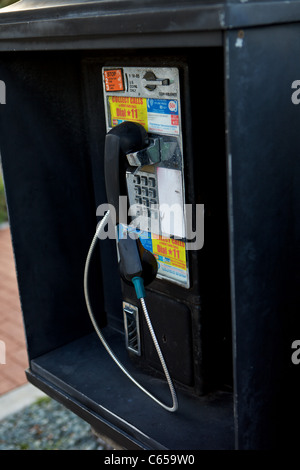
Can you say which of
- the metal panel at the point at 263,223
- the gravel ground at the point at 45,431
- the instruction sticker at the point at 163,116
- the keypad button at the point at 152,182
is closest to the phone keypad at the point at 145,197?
the keypad button at the point at 152,182

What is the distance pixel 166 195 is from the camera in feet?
4.44

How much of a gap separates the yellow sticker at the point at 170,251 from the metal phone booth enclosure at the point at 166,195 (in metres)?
0.01

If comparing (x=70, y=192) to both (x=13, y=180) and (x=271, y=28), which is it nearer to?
(x=13, y=180)

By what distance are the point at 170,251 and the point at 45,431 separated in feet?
5.14

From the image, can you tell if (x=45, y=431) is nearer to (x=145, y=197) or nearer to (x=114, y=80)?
(x=145, y=197)

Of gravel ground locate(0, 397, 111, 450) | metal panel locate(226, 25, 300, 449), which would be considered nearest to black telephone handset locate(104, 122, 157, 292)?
metal panel locate(226, 25, 300, 449)

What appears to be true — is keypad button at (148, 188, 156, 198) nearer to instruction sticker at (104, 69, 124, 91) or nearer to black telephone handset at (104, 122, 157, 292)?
black telephone handset at (104, 122, 157, 292)

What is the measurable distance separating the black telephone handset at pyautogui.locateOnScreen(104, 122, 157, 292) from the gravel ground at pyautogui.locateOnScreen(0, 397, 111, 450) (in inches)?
56.9

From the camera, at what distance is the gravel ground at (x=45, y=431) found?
2.53m

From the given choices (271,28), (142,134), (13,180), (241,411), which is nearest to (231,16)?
(271,28)

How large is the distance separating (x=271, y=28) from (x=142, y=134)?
1.43 feet

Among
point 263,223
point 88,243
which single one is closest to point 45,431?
point 88,243

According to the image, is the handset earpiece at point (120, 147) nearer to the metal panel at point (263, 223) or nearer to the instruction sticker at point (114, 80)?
the instruction sticker at point (114, 80)

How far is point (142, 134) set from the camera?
132 centimetres
